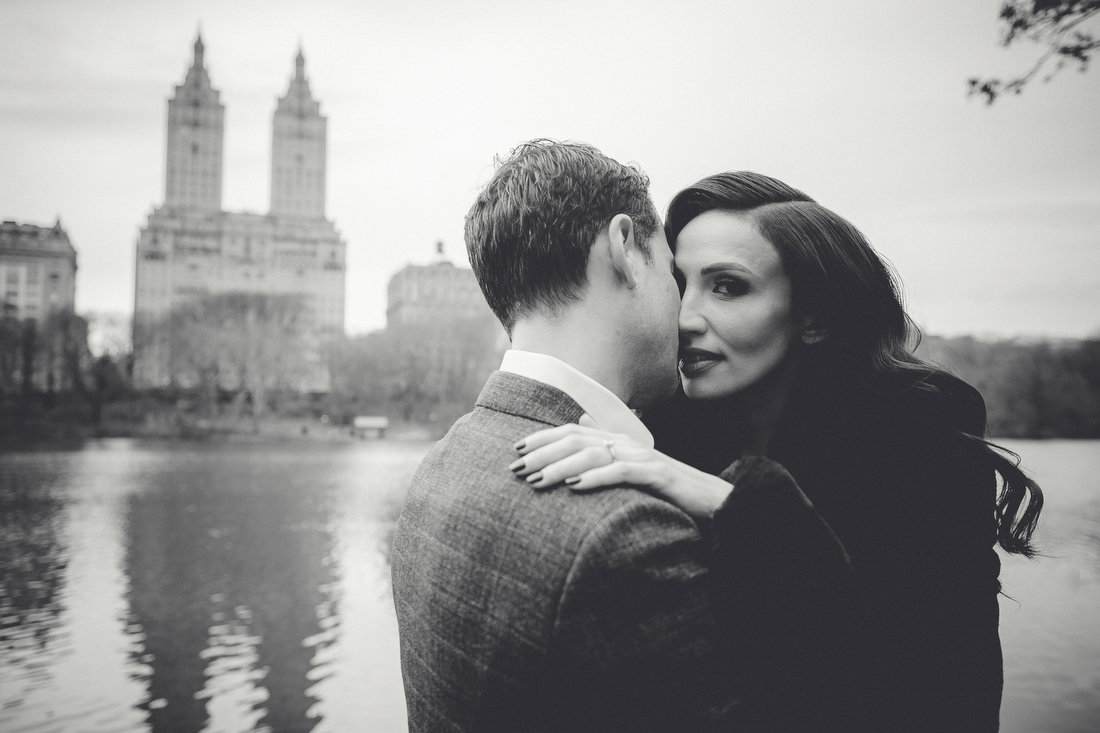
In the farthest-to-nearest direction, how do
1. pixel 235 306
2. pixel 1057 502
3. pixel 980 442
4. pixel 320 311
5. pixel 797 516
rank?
pixel 320 311, pixel 235 306, pixel 1057 502, pixel 980 442, pixel 797 516

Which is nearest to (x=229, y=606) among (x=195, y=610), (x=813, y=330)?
(x=195, y=610)

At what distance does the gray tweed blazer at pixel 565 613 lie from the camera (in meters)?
1.25

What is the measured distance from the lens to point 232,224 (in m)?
106

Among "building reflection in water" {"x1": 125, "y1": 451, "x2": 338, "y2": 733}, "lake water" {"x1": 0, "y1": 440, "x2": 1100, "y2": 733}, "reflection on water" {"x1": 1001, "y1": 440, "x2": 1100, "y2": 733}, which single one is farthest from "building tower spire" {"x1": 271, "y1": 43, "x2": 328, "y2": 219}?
"reflection on water" {"x1": 1001, "y1": 440, "x2": 1100, "y2": 733}

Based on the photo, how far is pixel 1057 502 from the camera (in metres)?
23.5

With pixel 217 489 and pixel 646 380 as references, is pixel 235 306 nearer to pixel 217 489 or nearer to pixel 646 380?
pixel 217 489

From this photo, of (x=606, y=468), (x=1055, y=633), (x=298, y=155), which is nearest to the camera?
(x=606, y=468)

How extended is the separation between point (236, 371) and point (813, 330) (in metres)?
63.6

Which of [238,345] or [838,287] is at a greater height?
[238,345]

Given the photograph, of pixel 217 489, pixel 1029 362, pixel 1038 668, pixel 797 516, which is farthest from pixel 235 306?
pixel 797 516

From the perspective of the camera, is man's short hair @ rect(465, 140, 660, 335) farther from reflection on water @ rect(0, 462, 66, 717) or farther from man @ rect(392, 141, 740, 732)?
reflection on water @ rect(0, 462, 66, 717)

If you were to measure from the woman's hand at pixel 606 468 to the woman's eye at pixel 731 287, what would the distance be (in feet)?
3.15

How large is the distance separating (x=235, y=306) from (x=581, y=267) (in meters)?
67.8

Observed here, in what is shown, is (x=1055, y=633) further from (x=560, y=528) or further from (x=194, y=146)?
(x=194, y=146)
